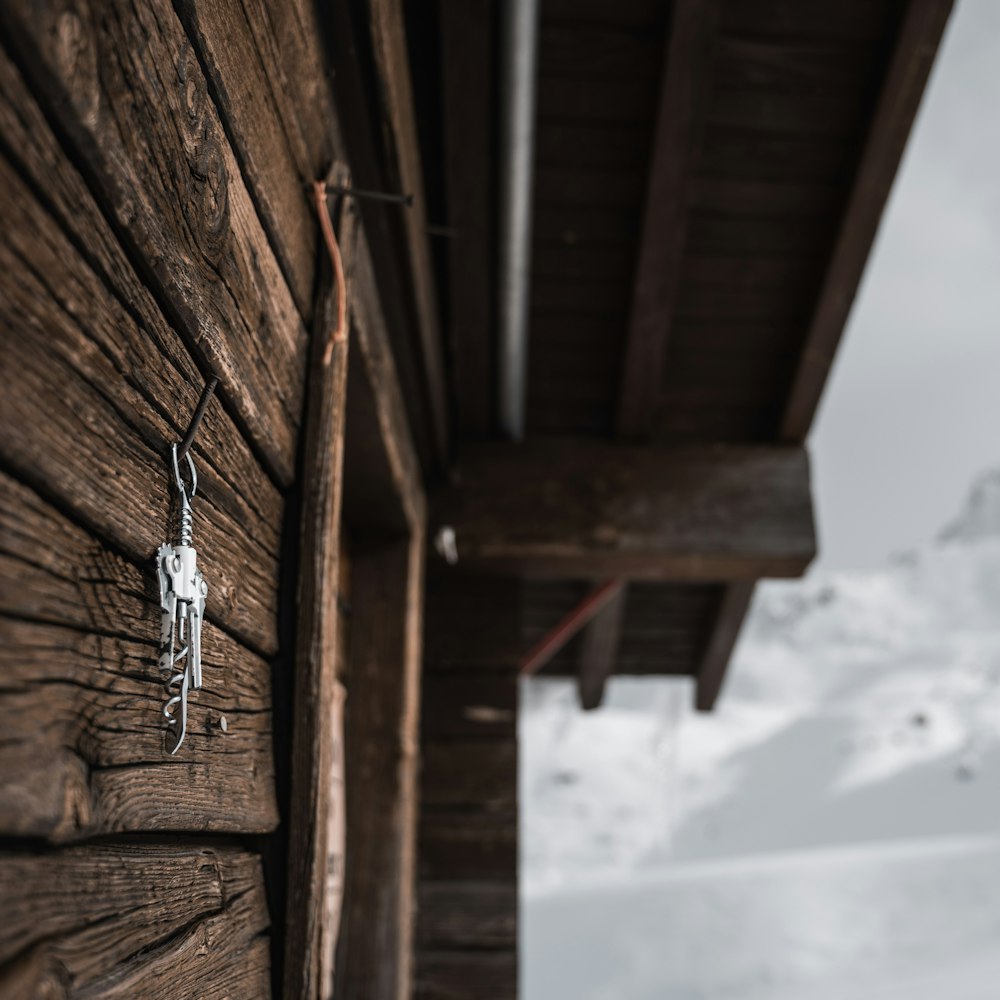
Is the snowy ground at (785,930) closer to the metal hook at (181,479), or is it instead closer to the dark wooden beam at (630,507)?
the dark wooden beam at (630,507)

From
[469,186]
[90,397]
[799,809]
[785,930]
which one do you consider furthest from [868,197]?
[799,809]

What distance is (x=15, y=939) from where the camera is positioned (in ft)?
1.97

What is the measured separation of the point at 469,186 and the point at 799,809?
983 inches

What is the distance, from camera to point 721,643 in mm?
4723

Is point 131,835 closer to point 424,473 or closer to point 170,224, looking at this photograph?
point 170,224

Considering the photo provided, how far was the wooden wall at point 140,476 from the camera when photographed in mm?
633

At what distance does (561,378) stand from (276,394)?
2059 millimetres

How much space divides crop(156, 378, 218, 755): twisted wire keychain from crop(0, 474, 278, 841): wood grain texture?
15 mm

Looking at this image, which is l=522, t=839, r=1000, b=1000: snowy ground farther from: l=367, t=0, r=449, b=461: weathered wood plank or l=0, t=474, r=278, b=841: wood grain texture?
l=0, t=474, r=278, b=841: wood grain texture

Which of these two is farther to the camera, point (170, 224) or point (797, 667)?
point (797, 667)

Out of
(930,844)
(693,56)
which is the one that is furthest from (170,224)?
(930,844)

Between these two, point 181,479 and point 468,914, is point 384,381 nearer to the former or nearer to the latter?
point 181,479

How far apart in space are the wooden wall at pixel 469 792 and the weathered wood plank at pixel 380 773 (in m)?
0.42

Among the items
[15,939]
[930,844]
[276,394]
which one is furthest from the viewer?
[930,844]
